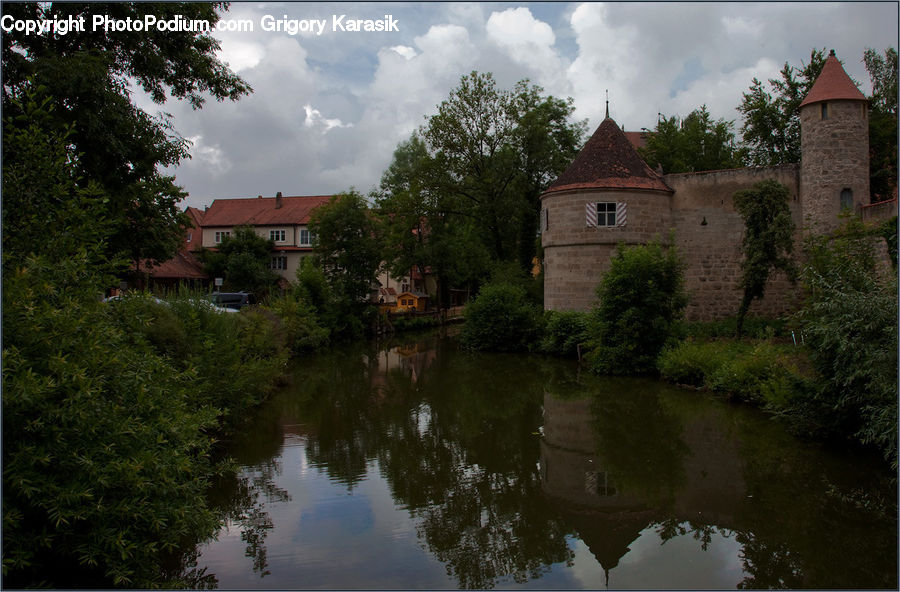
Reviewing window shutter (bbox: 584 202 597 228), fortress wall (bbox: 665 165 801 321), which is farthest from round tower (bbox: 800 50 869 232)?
window shutter (bbox: 584 202 597 228)

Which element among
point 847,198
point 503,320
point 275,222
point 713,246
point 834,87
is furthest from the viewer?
point 275,222

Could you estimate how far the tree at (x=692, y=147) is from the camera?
35938 millimetres

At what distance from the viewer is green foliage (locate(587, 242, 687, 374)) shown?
19078 millimetres

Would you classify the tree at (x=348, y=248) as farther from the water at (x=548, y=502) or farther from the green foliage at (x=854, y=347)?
the green foliage at (x=854, y=347)

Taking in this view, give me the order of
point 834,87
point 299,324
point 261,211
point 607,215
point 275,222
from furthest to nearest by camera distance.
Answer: point 261,211 → point 275,222 → point 299,324 → point 607,215 → point 834,87

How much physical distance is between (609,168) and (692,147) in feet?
47.9

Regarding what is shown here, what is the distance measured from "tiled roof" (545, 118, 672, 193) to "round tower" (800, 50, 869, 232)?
4993mm

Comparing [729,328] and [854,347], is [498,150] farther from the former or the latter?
[854,347]

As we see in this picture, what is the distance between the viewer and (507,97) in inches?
1320

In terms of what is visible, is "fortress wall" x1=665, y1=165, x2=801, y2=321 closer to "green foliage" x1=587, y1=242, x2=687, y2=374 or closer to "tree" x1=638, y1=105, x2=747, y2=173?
"green foliage" x1=587, y1=242, x2=687, y2=374

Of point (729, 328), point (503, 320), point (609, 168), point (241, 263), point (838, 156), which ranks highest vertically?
point (609, 168)

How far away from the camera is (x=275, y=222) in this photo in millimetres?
49906

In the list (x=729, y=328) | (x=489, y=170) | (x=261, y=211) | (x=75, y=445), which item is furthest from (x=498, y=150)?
(x=75, y=445)

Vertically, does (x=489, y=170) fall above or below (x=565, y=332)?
above
